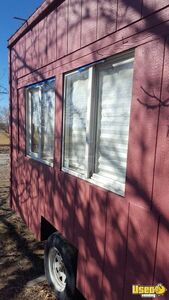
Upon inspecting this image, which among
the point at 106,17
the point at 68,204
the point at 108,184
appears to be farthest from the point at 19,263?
the point at 106,17

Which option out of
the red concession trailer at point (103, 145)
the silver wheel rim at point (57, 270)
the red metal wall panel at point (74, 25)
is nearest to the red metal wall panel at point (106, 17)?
the red concession trailer at point (103, 145)

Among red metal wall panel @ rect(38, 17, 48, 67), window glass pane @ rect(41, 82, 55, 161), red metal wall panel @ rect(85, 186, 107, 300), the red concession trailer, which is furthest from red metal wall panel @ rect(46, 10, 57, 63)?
red metal wall panel @ rect(85, 186, 107, 300)

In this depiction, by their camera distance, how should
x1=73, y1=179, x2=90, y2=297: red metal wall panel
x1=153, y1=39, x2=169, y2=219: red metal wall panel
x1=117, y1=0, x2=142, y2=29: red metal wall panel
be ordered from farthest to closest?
x1=73, y1=179, x2=90, y2=297: red metal wall panel, x1=117, y1=0, x2=142, y2=29: red metal wall panel, x1=153, y1=39, x2=169, y2=219: red metal wall panel

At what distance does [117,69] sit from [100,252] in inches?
68.5

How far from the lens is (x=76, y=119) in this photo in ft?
10.4

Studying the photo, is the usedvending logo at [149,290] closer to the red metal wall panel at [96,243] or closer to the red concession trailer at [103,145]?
the red concession trailer at [103,145]

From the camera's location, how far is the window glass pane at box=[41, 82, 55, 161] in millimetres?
3930

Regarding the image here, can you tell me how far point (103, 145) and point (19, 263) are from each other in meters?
2.41

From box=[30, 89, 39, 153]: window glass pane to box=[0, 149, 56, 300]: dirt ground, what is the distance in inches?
62.4

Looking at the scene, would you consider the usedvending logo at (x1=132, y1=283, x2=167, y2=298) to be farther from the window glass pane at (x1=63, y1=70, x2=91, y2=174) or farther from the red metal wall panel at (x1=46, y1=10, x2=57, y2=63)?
the red metal wall panel at (x1=46, y1=10, x2=57, y2=63)

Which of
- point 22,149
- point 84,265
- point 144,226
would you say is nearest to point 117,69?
point 144,226

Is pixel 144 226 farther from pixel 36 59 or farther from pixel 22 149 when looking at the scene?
pixel 22 149

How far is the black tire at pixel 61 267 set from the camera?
2.95m

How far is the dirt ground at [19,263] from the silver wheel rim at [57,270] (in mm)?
151
